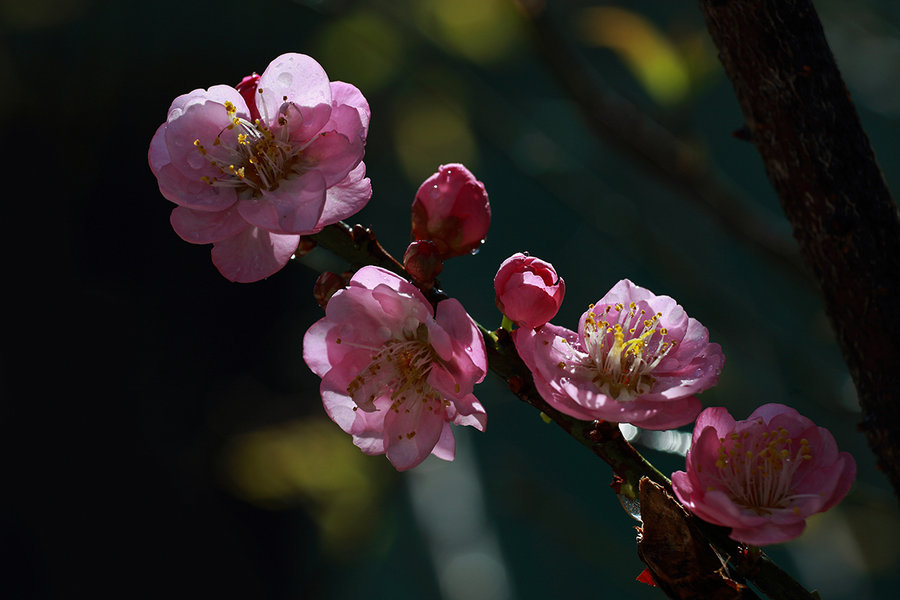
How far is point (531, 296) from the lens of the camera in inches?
16.1

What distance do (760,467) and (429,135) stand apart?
1363 mm

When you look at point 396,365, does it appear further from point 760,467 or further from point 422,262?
point 760,467

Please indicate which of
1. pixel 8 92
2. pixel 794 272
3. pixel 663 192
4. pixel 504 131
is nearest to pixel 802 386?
pixel 794 272

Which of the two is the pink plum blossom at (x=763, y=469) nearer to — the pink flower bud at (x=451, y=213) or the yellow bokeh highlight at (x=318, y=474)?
the pink flower bud at (x=451, y=213)

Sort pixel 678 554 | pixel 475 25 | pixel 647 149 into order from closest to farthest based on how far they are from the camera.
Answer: pixel 678 554 < pixel 647 149 < pixel 475 25

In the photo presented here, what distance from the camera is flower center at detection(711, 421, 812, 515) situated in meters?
0.41

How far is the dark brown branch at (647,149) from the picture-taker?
0.99 m

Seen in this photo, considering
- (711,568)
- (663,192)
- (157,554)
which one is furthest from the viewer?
(157,554)

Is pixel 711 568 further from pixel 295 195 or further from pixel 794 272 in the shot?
pixel 794 272

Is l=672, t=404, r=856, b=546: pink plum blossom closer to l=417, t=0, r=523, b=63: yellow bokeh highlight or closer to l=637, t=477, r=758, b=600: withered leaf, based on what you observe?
l=637, t=477, r=758, b=600: withered leaf

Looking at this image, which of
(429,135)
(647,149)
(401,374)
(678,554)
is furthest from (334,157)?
(429,135)

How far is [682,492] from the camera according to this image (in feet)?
1.26

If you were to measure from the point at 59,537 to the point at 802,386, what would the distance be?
1.90 metres

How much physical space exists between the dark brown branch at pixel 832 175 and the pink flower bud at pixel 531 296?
0.74 ft
